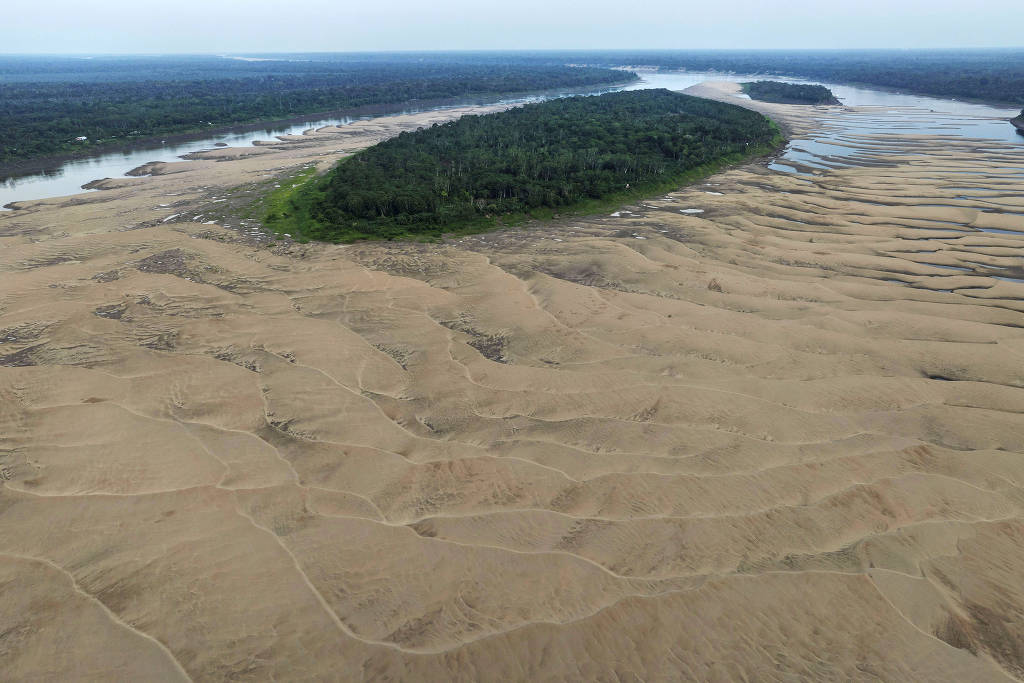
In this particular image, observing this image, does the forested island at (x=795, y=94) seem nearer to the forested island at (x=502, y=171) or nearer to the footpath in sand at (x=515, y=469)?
the forested island at (x=502, y=171)

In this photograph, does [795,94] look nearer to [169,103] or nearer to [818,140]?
[818,140]

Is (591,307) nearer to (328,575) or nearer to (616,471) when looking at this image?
(616,471)

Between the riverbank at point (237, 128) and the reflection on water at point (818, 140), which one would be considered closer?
the reflection on water at point (818, 140)

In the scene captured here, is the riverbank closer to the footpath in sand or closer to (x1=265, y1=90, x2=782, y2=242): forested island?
(x1=265, y1=90, x2=782, y2=242): forested island

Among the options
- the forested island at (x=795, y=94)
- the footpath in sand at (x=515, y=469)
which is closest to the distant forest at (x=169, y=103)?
the forested island at (x=795, y=94)

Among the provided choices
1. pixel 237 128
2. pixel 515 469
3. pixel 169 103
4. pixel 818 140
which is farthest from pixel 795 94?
pixel 515 469

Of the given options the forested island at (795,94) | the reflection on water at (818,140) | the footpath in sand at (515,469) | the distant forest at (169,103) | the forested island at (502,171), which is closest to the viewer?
the footpath in sand at (515,469)

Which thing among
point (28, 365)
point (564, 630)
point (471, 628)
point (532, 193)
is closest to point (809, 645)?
point (564, 630)
